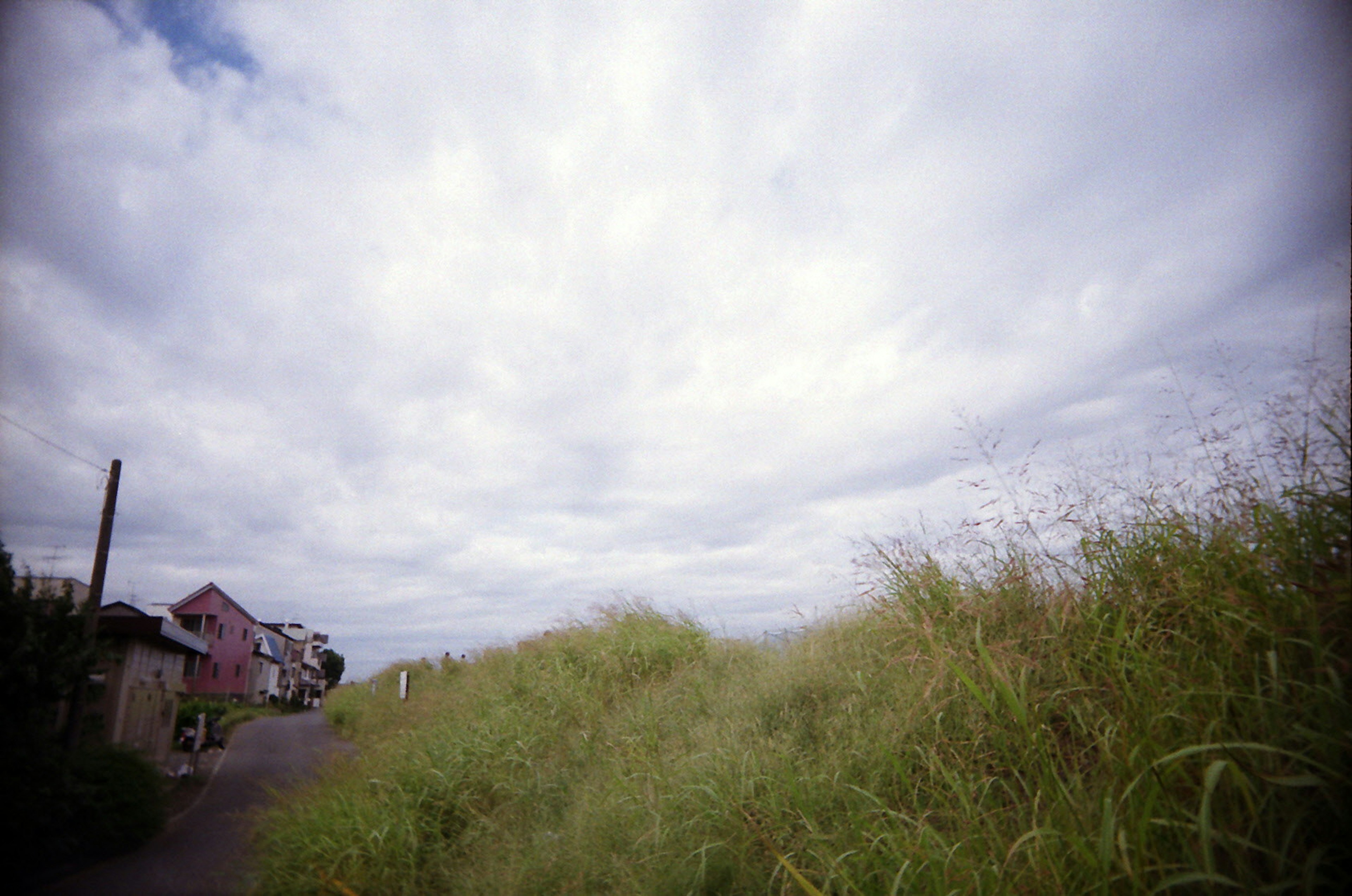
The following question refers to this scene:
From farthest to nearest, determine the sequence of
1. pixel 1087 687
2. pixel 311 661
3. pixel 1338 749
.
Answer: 1. pixel 311 661
2. pixel 1087 687
3. pixel 1338 749

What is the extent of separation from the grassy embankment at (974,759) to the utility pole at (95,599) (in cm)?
240

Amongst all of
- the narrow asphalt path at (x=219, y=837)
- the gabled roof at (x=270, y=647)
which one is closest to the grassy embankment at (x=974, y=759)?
the narrow asphalt path at (x=219, y=837)

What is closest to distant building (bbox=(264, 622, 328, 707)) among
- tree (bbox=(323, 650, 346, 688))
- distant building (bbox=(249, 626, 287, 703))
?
tree (bbox=(323, 650, 346, 688))

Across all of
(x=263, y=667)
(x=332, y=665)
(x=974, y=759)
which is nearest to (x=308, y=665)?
(x=332, y=665)

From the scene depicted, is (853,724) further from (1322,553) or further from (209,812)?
(209,812)

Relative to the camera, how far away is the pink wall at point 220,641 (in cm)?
599

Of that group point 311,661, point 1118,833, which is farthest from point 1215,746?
point 311,661

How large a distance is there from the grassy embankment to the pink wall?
60.1 inches

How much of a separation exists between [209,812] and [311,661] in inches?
1728

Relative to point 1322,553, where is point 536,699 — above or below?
below

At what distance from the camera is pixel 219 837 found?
502cm

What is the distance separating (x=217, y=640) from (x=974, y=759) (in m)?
7.16

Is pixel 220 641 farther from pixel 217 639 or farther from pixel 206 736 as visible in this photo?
pixel 206 736

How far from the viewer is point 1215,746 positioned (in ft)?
6.35
